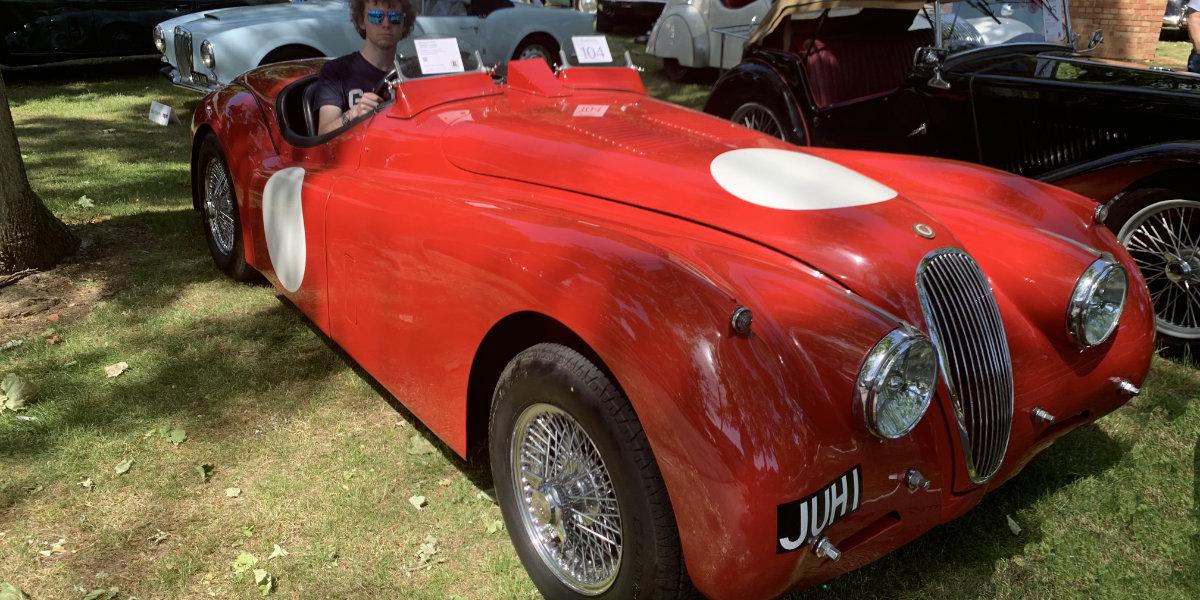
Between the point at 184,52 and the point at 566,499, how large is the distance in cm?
737

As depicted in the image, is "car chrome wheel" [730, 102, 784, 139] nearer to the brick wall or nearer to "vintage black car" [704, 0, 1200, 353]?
"vintage black car" [704, 0, 1200, 353]

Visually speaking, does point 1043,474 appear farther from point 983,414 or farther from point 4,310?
point 4,310

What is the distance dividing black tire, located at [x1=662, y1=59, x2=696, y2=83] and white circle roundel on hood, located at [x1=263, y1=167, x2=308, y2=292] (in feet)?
27.8

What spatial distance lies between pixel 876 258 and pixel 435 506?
1.65 metres

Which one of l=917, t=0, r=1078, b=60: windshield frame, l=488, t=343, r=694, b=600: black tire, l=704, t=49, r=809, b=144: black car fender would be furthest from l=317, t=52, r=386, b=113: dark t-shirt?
l=917, t=0, r=1078, b=60: windshield frame

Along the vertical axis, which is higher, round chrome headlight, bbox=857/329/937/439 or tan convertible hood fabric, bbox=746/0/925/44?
tan convertible hood fabric, bbox=746/0/925/44

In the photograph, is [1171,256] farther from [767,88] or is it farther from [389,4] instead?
[389,4]

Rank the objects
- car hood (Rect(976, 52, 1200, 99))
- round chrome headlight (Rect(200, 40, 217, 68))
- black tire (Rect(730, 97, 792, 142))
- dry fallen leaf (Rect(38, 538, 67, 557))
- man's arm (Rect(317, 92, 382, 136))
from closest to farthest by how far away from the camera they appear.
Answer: dry fallen leaf (Rect(38, 538, 67, 557)), man's arm (Rect(317, 92, 382, 136)), car hood (Rect(976, 52, 1200, 99)), black tire (Rect(730, 97, 792, 142)), round chrome headlight (Rect(200, 40, 217, 68))

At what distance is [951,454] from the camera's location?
2104 millimetres

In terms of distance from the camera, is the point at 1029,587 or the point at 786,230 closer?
the point at 786,230

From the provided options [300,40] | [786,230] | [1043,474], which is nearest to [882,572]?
[1043,474]

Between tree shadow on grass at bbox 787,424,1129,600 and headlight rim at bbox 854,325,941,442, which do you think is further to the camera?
tree shadow on grass at bbox 787,424,1129,600

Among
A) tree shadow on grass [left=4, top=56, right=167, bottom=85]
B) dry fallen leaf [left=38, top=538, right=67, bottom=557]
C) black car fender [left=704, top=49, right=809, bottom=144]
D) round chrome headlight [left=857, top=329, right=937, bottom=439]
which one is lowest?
dry fallen leaf [left=38, top=538, right=67, bottom=557]

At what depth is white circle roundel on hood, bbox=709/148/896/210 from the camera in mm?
2424
